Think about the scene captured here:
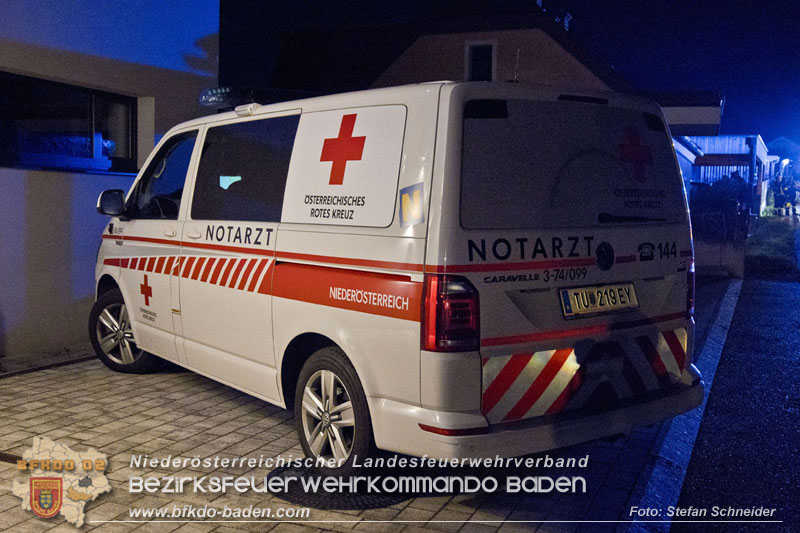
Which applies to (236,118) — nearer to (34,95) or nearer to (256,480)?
(256,480)

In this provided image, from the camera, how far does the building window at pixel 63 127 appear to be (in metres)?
7.58

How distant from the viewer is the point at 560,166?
12.8 feet

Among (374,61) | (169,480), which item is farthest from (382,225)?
(374,61)

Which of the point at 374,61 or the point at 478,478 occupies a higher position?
the point at 374,61

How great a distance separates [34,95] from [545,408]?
6.35 m

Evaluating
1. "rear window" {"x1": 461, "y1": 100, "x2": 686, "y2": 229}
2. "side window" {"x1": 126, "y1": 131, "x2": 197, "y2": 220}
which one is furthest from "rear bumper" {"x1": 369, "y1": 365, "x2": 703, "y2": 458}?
"side window" {"x1": 126, "y1": 131, "x2": 197, "y2": 220}

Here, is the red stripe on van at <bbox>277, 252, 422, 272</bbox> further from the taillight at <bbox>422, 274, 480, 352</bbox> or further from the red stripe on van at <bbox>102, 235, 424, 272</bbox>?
the taillight at <bbox>422, 274, 480, 352</bbox>

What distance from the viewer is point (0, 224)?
730 centimetres

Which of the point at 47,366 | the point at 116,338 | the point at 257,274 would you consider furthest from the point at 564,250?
the point at 47,366

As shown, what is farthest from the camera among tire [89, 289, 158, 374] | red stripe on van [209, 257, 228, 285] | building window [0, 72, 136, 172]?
building window [0, 72, 136, 172]

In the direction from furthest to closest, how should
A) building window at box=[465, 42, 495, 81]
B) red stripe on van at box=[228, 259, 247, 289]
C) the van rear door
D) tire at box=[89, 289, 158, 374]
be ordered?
building window at box=[465, 42, 495, 81] < tire at box=[89, 289, 158, 374] < red stripe on van at box=[228, 259, 247, 289] < the van rear door

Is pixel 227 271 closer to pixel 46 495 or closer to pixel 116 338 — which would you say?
pixel 46 495

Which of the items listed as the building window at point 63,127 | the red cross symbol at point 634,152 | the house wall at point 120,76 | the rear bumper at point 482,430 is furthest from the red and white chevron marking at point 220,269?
the house wall at point 120,76

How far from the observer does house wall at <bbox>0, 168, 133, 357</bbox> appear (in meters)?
7.43
